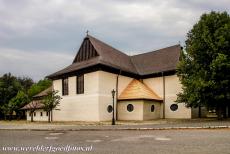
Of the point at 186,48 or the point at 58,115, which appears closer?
the point at 186,48

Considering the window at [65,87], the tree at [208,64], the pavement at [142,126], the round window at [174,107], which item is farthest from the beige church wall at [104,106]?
the tree at [208,64]

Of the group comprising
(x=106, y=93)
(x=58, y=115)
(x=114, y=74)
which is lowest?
(x=58, y=115)

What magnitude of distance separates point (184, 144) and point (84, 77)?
85.8ft

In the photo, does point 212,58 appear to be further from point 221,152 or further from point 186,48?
point 221,152

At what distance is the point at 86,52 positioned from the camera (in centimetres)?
4003

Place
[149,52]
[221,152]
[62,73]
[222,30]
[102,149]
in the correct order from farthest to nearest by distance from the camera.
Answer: [149,52]
[62,73]
[222,30]
[102,149]
[221,152]

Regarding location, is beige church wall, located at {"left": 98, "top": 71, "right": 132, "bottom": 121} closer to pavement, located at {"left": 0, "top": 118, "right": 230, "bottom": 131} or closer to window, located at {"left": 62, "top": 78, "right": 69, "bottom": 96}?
window, located at {"left": 62, "top": 78, "right": 69, "bottom": 96}

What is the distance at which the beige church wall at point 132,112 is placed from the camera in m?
36.0

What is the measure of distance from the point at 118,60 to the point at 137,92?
6.18 metres

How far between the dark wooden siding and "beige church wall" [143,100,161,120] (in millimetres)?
9100

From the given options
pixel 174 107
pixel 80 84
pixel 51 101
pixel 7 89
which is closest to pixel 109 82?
pixel 80 84

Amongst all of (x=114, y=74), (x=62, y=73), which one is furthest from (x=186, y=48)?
(x=62, y=73)

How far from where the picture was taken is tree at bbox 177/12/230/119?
89.6ft

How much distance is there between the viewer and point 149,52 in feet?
153
